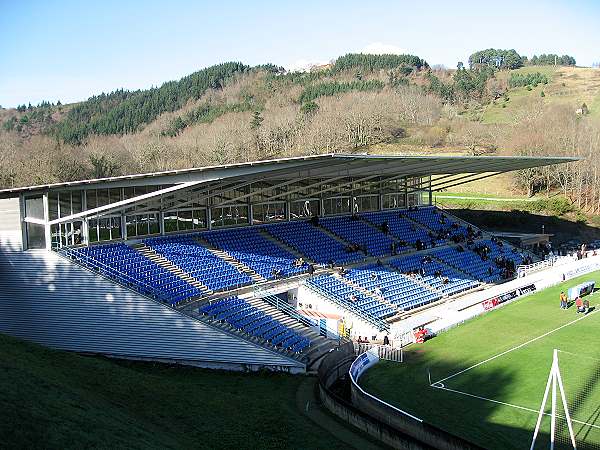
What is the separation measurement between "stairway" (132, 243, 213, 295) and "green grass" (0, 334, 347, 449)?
530cm

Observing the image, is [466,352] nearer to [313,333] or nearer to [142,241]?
[313,333]

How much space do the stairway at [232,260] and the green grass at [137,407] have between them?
816 centimetres

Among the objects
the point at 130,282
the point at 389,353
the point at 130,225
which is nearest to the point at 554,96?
the point at 130,225

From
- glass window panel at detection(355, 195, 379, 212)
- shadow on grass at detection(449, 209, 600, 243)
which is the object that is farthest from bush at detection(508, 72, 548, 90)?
glass window panel at detection(355, 195, 379, 212)

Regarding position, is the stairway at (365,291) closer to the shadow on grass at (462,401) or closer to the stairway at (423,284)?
the stairway at (423,284)

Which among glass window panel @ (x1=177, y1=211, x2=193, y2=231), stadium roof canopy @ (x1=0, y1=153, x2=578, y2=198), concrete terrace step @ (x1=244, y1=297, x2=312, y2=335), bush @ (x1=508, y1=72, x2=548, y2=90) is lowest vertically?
concrete terrace step @ (x1=244, y1=297, x2=312, y2=335)

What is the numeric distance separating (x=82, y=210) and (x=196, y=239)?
6.38 m

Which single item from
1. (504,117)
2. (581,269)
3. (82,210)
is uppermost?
(504,117)

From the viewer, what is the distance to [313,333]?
26453 millimetres

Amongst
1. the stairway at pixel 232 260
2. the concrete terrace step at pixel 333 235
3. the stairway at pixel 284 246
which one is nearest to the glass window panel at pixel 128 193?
the stairway at pixel 232 260

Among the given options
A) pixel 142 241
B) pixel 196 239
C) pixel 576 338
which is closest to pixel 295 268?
pixel 196 239

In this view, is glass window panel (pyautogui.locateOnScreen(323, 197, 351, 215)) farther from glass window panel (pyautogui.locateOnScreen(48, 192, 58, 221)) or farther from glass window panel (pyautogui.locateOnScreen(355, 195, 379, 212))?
glass window panel (pyautogui.locateOnScreen(48, 192, 58, 221))

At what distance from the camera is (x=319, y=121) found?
101m

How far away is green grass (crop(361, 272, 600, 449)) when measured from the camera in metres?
16.8
